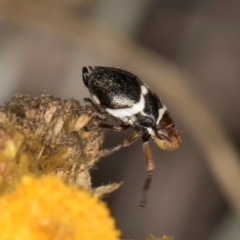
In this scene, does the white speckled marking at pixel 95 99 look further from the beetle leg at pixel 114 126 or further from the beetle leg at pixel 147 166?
the beetle leg at pixel 147 166

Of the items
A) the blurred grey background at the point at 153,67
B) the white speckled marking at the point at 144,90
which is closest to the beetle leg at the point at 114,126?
the white speckled marking at the point at 144,90

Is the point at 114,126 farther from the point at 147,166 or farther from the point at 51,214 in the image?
the point at 51,214

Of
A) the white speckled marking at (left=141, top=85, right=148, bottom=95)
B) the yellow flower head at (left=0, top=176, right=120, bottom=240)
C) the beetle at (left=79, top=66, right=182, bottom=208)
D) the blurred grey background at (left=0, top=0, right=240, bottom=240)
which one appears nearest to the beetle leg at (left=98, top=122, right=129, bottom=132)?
the beetle at (left=79, top=66, right=182, bottom=208)

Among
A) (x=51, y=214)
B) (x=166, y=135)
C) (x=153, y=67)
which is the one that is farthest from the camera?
(x=153, y=67)

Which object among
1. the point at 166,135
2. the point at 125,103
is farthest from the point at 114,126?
the point at 166,135

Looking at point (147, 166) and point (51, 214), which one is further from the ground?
point (51, 214)

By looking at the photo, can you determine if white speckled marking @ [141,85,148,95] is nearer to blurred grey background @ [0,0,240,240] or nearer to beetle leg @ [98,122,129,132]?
beetle leg @ [98,122,129,132]

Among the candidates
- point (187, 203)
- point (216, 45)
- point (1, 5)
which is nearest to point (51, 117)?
point (1, 5)
